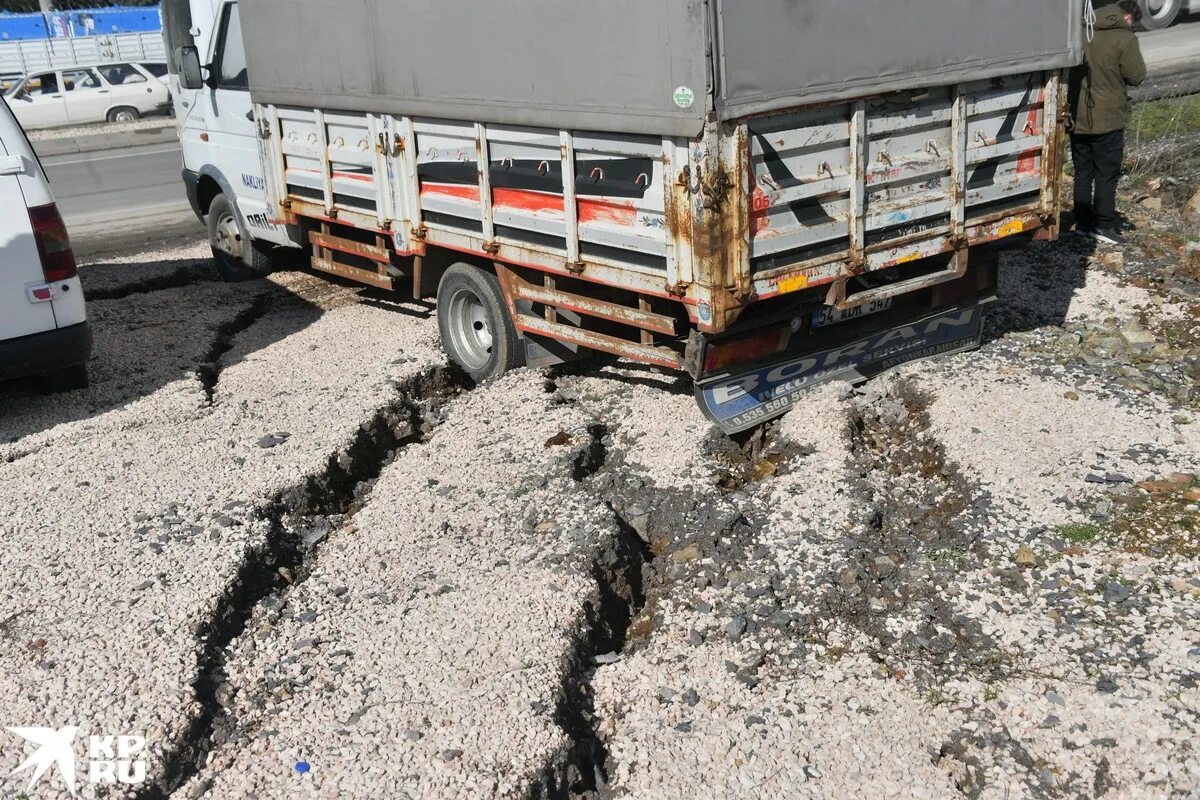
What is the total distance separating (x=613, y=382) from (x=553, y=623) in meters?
2.65

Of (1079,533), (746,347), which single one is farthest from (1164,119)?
(1079,533)

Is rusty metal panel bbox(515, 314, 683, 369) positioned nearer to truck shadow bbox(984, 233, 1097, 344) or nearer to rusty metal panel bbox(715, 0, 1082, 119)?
rusty metal panel bbox(715, 0, 1082, 119)

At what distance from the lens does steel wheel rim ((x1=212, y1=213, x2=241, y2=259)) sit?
952 cm

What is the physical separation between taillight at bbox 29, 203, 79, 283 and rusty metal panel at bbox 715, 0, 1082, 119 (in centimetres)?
399

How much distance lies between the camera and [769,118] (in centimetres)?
496

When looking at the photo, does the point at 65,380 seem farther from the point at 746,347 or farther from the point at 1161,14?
the point at 1161,14

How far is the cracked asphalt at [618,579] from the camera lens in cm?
346

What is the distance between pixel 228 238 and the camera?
959 cm

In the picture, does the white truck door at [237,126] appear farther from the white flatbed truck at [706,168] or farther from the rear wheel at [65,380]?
the rear wheel at [65,380]

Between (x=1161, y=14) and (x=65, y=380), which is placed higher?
(x=1161, y=14)

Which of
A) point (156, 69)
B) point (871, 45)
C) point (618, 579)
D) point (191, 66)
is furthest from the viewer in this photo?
point (156, 69)

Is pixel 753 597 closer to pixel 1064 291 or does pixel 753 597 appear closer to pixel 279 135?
pixel 1064 291

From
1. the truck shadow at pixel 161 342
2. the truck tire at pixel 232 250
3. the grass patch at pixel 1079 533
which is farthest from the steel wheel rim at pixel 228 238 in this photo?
the grass patch at pixel 1079 533

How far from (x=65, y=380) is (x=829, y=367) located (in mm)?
4553
